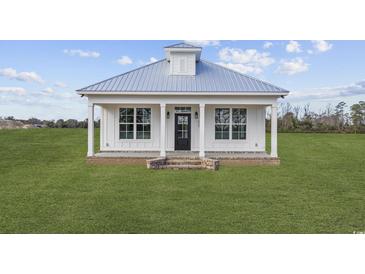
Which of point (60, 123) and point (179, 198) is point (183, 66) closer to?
point (179, 198)

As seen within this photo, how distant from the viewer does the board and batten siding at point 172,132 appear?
15.7 meters

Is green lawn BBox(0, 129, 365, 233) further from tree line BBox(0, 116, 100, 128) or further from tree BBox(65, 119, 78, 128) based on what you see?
tree BBox(65, 119, 78, 128)

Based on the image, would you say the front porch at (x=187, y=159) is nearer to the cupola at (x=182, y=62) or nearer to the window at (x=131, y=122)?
the window at (x=131, y=122)

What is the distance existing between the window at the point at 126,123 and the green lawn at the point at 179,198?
2.21 meters

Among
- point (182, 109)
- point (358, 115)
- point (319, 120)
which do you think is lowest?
point (182, 109)

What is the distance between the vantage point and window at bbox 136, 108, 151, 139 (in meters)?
15.8

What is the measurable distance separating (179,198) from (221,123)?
24.8ft

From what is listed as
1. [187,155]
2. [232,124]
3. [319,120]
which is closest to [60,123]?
[187,155]

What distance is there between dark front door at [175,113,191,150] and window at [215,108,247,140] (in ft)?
4.13

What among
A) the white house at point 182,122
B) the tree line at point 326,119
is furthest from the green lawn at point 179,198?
the tree line at point 326,119

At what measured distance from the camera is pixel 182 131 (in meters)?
15.8

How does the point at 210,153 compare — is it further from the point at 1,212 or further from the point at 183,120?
the point at 1,212
